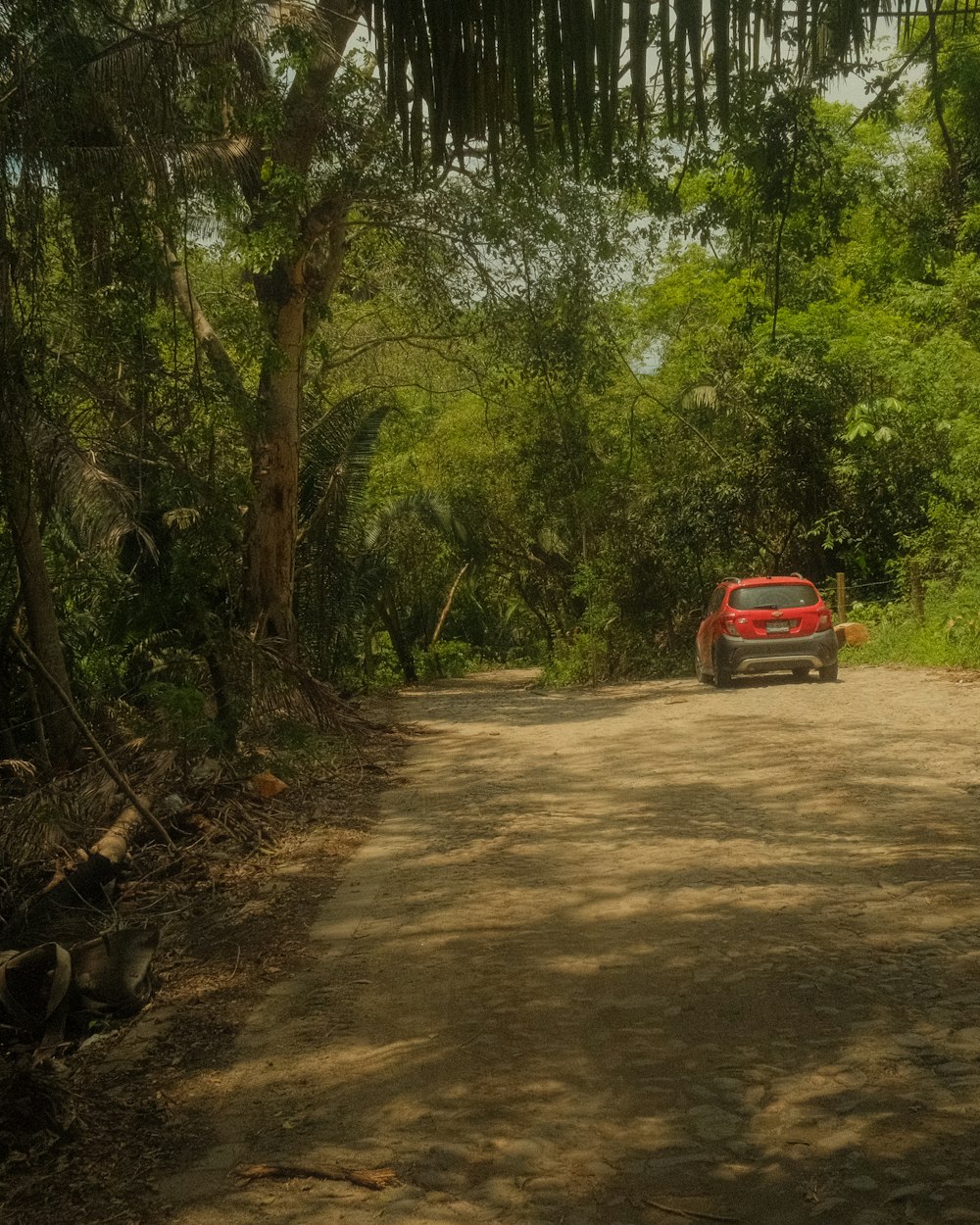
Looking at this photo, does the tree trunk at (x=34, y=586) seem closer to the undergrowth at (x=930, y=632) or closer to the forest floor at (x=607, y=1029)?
the forest floor at (x=607, y=1029)

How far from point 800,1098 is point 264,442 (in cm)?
1524

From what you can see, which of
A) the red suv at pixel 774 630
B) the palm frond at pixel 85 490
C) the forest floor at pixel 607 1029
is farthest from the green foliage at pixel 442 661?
the forest floor at pixel 607 1029

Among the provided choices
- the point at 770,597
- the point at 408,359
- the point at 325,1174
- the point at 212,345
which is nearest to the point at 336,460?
the point at 408,359

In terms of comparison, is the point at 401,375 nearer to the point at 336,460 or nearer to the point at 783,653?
the point at 336,460

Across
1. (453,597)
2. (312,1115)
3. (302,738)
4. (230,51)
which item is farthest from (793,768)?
(453,597)

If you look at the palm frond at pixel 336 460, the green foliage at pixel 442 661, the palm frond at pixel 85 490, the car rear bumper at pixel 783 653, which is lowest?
the green foliage at pixel 442 661

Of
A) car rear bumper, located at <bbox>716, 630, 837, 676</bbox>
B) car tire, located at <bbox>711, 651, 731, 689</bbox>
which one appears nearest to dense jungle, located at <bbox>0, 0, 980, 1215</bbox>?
car rear bumper, located at <bbox>716, 630, 837, 676</bbox>

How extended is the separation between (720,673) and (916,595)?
5.14 metres

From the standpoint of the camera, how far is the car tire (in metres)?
23.2

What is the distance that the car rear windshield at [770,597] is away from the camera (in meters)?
22.9

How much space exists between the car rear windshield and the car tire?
1.02 m

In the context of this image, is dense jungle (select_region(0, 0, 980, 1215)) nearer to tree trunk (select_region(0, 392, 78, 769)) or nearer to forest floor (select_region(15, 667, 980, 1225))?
tree trunk (select_region(0, 392, 78, 769))

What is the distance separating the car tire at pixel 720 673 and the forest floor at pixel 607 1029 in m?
11.8

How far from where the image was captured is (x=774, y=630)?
22812 millimetres
